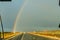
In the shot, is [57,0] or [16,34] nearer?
[57,0]

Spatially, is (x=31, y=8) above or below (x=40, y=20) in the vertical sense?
above

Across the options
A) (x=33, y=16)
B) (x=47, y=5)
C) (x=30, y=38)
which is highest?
(x=47, y=5)

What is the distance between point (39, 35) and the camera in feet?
9.12

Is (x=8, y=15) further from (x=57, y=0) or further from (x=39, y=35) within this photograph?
(x=57, y=0)

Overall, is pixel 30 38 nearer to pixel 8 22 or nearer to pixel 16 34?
pixel 16 34

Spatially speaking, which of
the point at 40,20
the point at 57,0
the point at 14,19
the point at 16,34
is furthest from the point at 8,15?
the point at 57,0

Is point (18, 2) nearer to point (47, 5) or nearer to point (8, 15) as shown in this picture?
point (8, 15)

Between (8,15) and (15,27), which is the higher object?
(8,15)

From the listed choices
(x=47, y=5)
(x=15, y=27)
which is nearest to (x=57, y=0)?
(x=47, y=5)

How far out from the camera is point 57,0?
2.65 m

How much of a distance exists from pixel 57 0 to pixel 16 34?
0.89 m

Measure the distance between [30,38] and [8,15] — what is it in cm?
55

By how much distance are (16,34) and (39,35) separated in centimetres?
39

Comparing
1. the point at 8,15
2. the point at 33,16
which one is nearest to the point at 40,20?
the point at 33,16
